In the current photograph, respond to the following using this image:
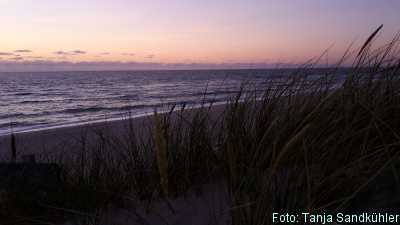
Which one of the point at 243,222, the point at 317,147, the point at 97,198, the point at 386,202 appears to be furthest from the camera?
the point at 97,198

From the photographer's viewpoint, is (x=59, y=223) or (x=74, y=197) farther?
(x=74, y=197)

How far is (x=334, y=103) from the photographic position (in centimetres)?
263

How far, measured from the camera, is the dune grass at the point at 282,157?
6.86ft

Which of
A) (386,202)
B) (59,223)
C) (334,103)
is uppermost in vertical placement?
(334,103)

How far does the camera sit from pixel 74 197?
2.89m

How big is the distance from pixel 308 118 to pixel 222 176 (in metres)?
0.72

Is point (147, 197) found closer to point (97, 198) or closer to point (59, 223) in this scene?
point (97, 198)

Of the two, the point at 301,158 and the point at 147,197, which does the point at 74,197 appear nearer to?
the point at 147,197

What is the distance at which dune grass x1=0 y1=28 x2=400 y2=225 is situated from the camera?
2.09 m

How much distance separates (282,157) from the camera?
81.4 inches

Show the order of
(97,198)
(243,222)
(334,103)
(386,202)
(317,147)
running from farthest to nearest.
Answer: (97,198) → (334,103) → (317,147) → (243,222) → (386,202)

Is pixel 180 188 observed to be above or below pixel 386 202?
below

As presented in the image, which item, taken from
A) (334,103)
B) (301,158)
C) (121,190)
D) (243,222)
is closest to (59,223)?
(121,190)

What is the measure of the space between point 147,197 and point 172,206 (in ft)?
0.81
